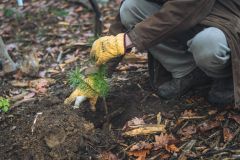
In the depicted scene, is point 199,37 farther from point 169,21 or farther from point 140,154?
point 140,154

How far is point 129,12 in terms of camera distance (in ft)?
11.4

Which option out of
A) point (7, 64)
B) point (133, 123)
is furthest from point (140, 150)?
point (7, 64)

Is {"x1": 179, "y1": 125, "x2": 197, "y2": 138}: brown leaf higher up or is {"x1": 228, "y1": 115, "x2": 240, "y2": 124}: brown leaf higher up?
{"x1": 228, "y1": 115, "x2": 240, "y2": 124}: brown leaf

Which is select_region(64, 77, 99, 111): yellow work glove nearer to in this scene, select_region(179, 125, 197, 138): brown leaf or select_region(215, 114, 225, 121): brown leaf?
select_region(179, 125, 197, 138): brown leaf

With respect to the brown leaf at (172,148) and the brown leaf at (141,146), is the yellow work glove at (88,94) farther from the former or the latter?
the brown leaf at (172,148)

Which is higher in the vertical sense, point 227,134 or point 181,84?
point 181,84

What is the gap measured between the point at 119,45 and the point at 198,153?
0.91 metres

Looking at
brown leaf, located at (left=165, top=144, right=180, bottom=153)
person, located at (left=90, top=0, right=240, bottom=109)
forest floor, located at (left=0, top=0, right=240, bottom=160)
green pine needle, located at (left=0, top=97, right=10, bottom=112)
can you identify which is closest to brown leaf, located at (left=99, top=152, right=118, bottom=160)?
forest floor, located at (left=0, top=0, right=240, bottom=160)

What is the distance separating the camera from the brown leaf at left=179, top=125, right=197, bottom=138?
10.3 feet

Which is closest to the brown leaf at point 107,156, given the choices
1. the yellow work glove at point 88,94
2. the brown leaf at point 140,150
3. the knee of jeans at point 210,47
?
the brown leaf at point 140,150

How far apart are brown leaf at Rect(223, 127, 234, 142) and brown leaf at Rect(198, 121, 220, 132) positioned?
79 millimetres

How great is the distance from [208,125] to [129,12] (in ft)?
3.55

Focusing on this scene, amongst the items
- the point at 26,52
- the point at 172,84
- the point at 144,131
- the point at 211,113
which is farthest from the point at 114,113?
the point at 26,52

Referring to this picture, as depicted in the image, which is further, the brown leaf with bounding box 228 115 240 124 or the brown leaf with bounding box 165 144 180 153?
the brown leaf with bounding box 228 115 240 124
